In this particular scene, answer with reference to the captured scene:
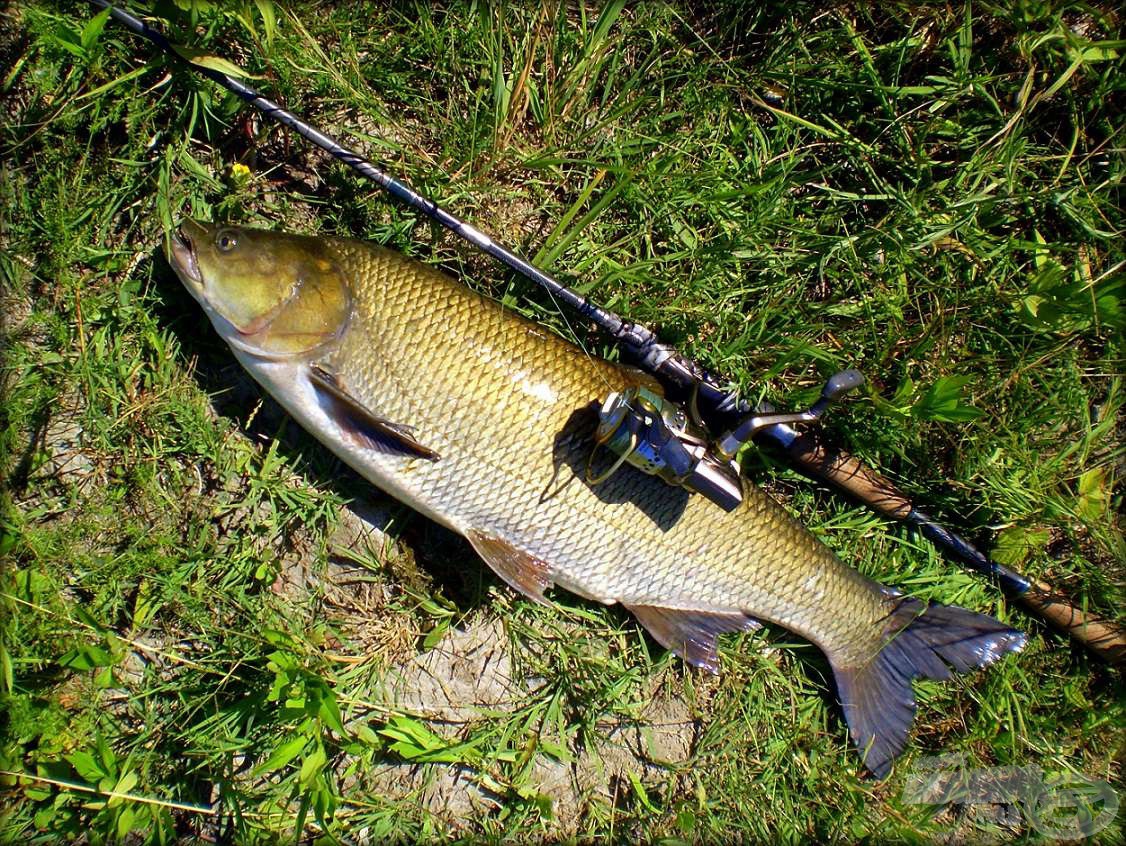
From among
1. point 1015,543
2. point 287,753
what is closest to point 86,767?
point 287,753

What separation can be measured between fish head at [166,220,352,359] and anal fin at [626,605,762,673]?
141 centimetres

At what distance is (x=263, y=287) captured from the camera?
221 centimetres

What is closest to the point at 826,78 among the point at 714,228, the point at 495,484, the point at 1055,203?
the point at 714,228

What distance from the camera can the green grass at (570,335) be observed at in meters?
2.43

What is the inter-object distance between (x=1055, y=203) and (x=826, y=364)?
1.09m

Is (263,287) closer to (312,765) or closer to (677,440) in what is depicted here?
(677,440)

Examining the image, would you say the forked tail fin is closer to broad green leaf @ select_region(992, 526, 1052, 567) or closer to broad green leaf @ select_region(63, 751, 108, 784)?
broad green leaf @ select_region(992, 526, 1052, 567)

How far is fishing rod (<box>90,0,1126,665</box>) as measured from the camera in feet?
7.06

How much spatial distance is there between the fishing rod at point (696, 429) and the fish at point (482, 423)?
0.49 feet

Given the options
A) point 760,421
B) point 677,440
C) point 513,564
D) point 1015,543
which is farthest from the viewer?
point 1015,543

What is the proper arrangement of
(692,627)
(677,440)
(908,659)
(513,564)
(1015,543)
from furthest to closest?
(1015,543) < (908,659) < (692,627) < (513,564) < (677,440)

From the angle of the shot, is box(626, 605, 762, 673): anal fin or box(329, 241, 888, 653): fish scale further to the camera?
box(626, 605, 762, 673): anal fin

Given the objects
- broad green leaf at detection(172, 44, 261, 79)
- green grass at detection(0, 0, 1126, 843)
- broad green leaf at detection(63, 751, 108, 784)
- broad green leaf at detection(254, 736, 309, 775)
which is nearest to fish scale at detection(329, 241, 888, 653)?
green grass at detection(0, 0, 1126, 843)

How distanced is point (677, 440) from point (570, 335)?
2.39 ft
